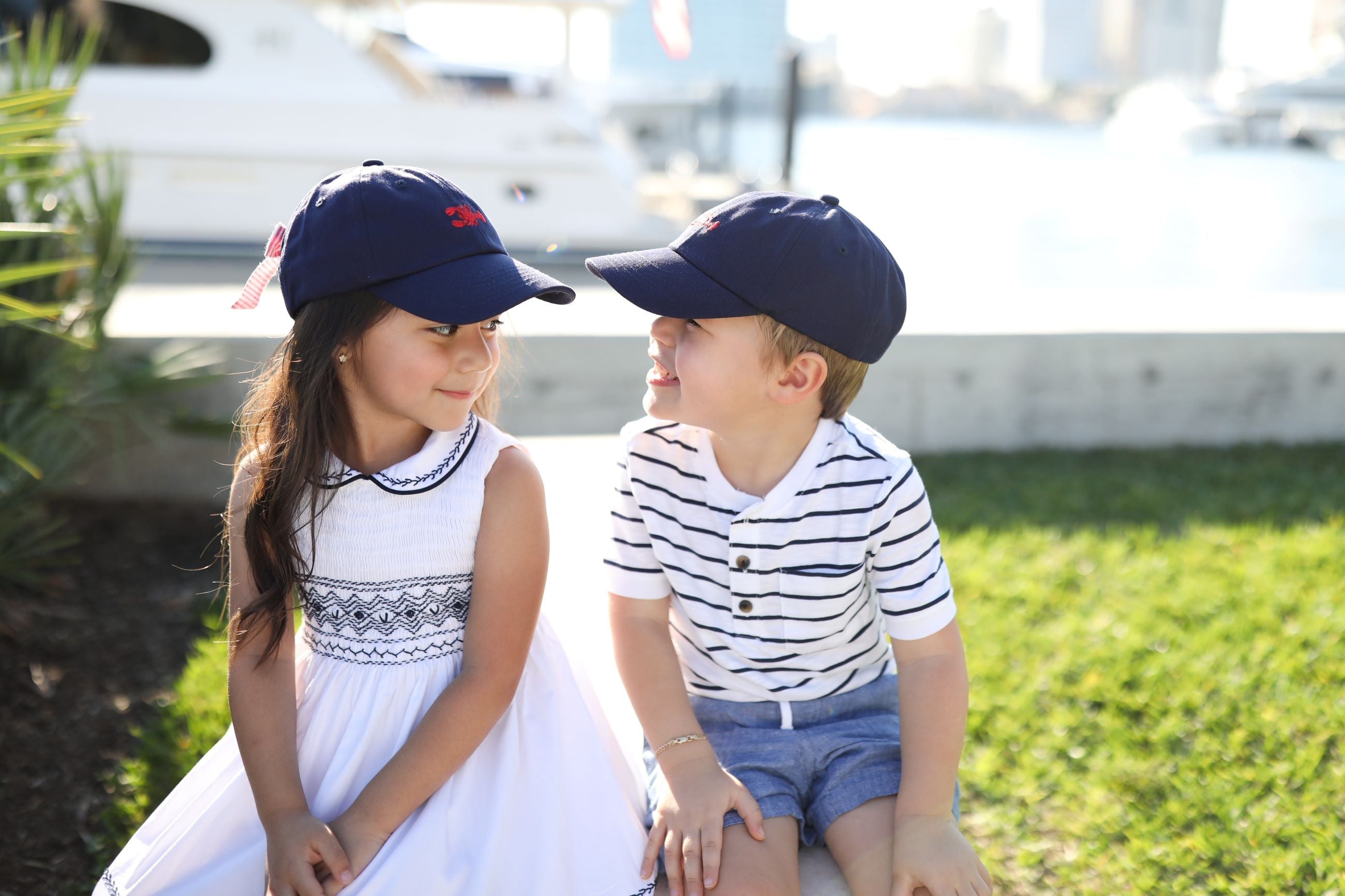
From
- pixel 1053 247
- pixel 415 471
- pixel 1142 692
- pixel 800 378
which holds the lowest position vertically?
pixel 1053 247

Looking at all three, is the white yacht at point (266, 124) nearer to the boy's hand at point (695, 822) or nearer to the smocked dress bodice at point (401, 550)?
the smocked dress bodice at point (401, 550)

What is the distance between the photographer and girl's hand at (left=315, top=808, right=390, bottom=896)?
58.8 inches

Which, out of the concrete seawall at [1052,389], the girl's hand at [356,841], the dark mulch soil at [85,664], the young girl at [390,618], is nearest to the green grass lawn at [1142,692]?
the dark mulch soil at [85,664]

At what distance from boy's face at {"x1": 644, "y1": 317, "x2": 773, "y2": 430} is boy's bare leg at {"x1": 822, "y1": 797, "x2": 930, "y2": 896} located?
0.62 metres

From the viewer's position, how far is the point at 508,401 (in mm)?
4219

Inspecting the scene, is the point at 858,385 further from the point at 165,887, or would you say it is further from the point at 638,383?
the point at 638,383

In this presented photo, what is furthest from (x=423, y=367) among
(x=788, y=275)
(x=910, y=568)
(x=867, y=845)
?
(x=867, y=845)

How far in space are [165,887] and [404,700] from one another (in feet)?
1.37

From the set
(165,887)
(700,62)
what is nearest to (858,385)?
(165,887)

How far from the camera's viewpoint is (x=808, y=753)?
5.62 ft

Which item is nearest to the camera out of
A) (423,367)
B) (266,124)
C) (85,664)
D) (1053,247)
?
(423,367)

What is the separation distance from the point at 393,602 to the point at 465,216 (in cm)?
60

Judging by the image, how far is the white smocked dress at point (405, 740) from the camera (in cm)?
155

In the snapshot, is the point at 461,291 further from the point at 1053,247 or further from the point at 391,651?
the point at 1053,247
